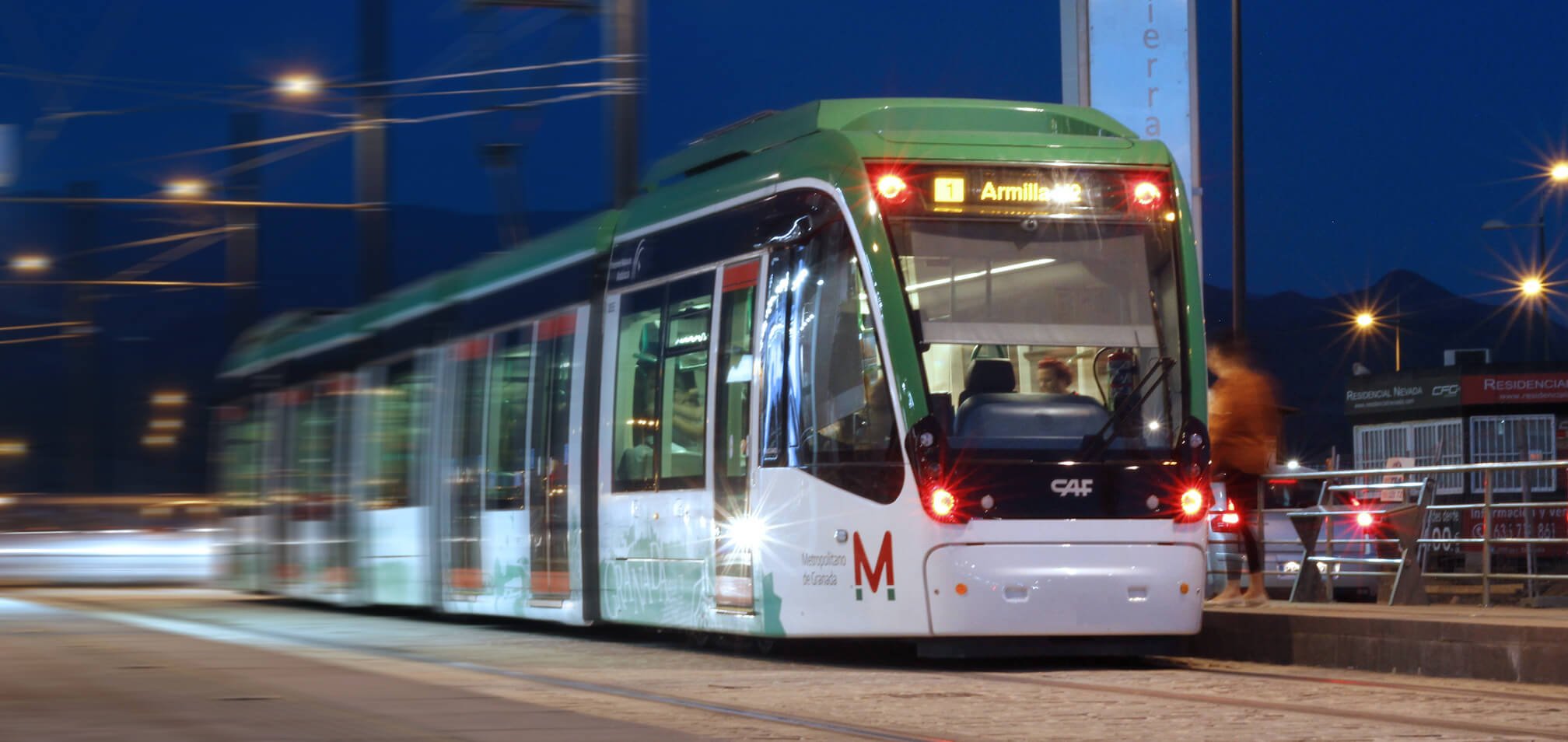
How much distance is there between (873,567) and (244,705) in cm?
391

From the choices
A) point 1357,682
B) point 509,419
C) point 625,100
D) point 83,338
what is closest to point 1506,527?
point 625,100

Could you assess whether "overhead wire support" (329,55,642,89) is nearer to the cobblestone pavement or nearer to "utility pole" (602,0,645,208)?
"utility pole" (602,0,645,208)

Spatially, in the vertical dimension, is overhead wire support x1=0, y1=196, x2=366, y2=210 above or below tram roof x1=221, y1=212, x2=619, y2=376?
above

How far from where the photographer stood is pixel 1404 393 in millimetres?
39656

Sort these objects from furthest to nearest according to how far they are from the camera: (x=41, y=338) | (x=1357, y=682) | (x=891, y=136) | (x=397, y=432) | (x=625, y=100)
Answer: (x=41, y=338) → (x=397, y=432) → (x=625, y=100) → (x=891, y=136) → (x=1357, y=682)

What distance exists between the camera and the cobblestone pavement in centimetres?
799

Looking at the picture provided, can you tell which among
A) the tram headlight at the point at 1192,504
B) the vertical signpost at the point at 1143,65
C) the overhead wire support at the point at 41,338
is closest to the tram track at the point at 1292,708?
the tram headlight at the point at 1192,504

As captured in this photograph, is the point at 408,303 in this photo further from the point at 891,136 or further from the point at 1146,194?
the point at 1146,194

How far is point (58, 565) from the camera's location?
2925 centimetres

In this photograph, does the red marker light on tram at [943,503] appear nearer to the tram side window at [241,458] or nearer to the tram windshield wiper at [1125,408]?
the tram windshield wiper at [1125,408]

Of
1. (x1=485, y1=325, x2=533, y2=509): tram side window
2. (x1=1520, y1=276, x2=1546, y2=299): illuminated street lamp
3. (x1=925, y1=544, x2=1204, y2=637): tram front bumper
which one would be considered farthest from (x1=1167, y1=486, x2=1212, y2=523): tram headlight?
(x1=1520, y1=276, x2=1546, y2=299): illuminated street lamp

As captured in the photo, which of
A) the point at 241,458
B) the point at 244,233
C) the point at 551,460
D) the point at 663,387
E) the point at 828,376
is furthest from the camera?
the point at 244,233

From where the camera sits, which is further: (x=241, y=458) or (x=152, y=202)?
(x=152, y=202)

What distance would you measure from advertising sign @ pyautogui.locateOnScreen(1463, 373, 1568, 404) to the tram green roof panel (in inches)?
999
